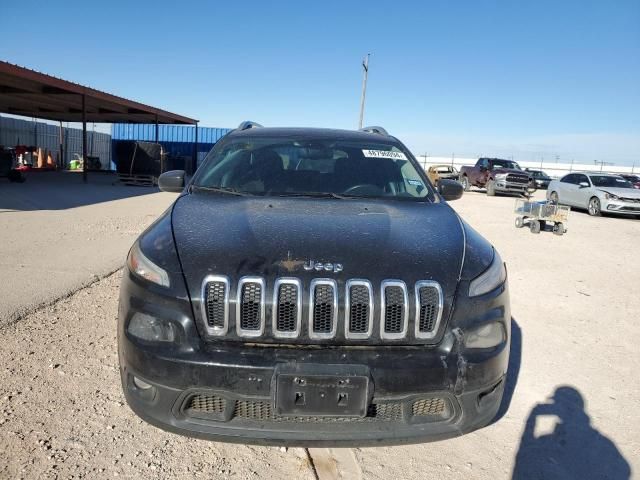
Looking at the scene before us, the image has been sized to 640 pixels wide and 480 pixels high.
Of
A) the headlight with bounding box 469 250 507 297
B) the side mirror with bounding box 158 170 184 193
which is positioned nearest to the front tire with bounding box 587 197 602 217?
the headlight with bounding box 469 250 507 297

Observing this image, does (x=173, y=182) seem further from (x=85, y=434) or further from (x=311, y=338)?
(x=311, y=338)

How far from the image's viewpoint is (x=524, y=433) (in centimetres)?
278

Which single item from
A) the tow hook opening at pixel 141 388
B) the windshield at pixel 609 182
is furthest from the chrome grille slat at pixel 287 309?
the windshield at pixel 609 182

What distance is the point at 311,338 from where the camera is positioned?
80.4 inches

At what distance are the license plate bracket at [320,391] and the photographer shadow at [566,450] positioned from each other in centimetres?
106

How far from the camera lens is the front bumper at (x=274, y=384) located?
200 cm

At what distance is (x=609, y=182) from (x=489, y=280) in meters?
18.3

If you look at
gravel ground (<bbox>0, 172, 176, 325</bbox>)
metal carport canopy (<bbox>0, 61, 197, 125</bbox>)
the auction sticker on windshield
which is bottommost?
gravel ground (<bbox>0, 172, 176, 325</bbox>)

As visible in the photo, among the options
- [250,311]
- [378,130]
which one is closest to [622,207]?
[378,130]

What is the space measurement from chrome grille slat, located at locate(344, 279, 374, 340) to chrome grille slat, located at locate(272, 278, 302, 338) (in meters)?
0.21

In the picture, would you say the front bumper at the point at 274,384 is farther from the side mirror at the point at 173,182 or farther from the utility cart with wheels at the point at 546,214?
the utility cart with wheels at the point at 546,214

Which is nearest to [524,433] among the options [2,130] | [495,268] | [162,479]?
[495,268]

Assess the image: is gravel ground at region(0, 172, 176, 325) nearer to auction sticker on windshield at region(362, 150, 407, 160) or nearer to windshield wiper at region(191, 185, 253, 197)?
windshield wiper at region(191, 185, 253, 197)

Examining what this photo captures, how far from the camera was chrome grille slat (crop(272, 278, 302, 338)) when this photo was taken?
203cm
